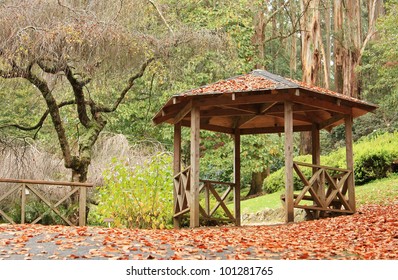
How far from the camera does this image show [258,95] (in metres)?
11.3

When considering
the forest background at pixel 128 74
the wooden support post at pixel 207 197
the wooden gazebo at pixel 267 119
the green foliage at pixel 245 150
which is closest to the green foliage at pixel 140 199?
the forest background at pixel 128 74

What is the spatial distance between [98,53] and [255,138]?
29.4ft

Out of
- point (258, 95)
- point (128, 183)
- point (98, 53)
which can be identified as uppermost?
point (98, 53)

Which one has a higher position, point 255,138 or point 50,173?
point 255,138

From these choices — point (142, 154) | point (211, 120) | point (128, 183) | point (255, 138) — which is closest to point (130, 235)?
point (128, 183)

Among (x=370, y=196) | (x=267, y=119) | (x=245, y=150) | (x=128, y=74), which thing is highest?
(x=128, y=74)

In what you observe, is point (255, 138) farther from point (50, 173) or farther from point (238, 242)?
point (238, 242)

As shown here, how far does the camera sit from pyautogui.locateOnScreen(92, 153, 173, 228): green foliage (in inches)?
522

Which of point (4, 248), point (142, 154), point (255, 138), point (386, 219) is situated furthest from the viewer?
point (255, 138)

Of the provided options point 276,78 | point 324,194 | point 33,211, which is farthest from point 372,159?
point 33,211

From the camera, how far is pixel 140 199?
43.8ft

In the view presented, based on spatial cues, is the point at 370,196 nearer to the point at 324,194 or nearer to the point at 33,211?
the point at 324,194

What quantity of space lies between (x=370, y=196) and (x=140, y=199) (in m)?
6.31

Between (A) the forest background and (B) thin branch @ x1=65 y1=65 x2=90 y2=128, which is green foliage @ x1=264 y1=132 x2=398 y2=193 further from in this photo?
(B) thin branch @ x1=65 y1=65 x2=90 y2=128
